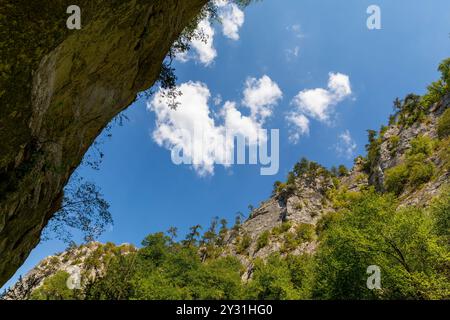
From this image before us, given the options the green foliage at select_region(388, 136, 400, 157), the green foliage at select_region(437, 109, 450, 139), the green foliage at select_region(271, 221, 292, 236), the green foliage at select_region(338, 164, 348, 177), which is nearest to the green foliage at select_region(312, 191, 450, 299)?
the green foliage at select_region(437, 109, 450, 139)

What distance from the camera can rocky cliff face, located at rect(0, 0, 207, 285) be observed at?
8016mm

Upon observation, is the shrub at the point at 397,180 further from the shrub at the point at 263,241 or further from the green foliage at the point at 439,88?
the shrub at the point at 263,241

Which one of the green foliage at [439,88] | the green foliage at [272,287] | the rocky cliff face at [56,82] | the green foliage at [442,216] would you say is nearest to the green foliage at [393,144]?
the green foliage at [439,88]

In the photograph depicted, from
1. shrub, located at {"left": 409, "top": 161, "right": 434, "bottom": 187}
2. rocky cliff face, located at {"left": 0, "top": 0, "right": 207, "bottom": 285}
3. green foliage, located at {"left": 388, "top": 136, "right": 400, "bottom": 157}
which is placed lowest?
rocky cliff face, located at {"left": 0, "top": 0, "right": 207, "bottom": 285}

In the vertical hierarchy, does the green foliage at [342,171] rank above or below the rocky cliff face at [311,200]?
above

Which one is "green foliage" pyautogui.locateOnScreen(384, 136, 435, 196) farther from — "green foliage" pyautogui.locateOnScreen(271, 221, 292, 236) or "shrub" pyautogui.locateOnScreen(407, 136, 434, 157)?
"green foliage" pyautogui.locateOnScreen(271, 221, 292, 236)

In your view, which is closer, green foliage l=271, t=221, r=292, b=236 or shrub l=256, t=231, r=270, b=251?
shrub l=256, t=231, r=270, b=251

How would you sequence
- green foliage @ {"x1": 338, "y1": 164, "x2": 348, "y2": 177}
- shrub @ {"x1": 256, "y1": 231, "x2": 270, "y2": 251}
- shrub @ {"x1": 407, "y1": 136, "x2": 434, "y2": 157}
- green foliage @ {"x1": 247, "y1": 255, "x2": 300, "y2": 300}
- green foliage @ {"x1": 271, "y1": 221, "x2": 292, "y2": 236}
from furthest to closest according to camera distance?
green foliage @ {"x1": 338, "y1": 164, "x2": 348, "y2": 177}
green foliage @ {"x1": 271, "y1": 221, "x2": 292, "y2": 236}
shrub @ {"x1": 256, "y1": 231, "x2": 270, "y2": 251}
shrub @ {"x1": 407, "y1": 136, "x2": 434, "y2": 157}
green foliage @ {"x1": 247, "y1": 255, "x2": 300, "y2": 300}

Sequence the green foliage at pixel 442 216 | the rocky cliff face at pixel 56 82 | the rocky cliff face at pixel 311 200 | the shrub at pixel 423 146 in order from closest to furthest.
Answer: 1. the rocky cliff face at pixel 56 82
2. the green foliage at pixel 442 216
3. the rocky cliff face at pixel 311 200
4. the shrub at pixel 423 146

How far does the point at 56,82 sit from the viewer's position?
10.8 meters

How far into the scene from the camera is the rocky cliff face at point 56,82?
26.3 ft

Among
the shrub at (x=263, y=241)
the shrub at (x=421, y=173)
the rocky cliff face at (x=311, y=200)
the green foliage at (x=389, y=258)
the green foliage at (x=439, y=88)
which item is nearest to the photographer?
the green foliage at (x=389, y=258)

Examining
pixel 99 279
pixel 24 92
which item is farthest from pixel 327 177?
pixel 24 92
